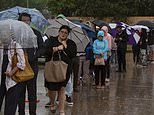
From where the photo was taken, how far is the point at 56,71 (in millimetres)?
8680

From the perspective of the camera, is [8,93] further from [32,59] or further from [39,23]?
[39,23]

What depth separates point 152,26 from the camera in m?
25.8

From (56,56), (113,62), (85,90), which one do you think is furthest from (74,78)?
(113,62)

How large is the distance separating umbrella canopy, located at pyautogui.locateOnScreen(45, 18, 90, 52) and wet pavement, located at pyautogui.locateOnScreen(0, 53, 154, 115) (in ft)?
4.31

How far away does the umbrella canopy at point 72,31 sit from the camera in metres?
11.4

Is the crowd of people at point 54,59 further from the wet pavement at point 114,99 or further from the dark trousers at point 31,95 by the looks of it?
the wet pavement at point 114,99

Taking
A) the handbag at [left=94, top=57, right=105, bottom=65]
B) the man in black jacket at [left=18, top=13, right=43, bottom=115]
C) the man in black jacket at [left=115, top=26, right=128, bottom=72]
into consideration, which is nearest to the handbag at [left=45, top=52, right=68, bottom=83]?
the man in black jacket at [left=18, top=13, right=43, bottom=115]

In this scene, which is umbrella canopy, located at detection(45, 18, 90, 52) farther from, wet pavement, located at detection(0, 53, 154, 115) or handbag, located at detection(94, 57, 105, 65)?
wet pavement, located at detection(0, 53, 154, 115)

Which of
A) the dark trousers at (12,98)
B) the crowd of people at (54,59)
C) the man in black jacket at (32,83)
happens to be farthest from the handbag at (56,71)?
the dark trousers at (12,98)

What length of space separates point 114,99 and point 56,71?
3.11 metres

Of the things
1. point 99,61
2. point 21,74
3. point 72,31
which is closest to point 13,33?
point 21,74

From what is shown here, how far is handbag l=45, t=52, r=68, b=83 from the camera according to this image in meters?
8.67

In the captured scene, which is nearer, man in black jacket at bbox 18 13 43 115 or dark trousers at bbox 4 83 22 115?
dark trousers at bbox 4 83 22 115

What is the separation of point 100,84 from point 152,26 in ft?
42.1
